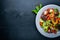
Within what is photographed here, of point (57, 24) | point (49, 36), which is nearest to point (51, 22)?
point (57, 24)

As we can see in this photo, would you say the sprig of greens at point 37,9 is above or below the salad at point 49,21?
above

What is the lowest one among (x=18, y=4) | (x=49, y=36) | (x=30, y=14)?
(x=49, y=36)

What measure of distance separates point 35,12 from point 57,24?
32 cm

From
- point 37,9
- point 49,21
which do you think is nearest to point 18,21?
point 37,9

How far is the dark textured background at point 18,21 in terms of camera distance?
1661mm

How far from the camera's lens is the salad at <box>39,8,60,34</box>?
166 centimetres

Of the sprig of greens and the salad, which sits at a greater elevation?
the sprig of greens

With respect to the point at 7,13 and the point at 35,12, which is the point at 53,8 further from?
the point at 7,13

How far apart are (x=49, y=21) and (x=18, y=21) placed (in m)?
0.40

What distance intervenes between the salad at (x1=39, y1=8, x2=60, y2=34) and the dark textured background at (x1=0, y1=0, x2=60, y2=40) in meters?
0.11

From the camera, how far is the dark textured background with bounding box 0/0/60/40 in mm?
1661

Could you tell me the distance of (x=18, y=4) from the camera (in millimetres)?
1680

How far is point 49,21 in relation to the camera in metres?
1.66

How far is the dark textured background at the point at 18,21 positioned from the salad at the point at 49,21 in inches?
4.3
